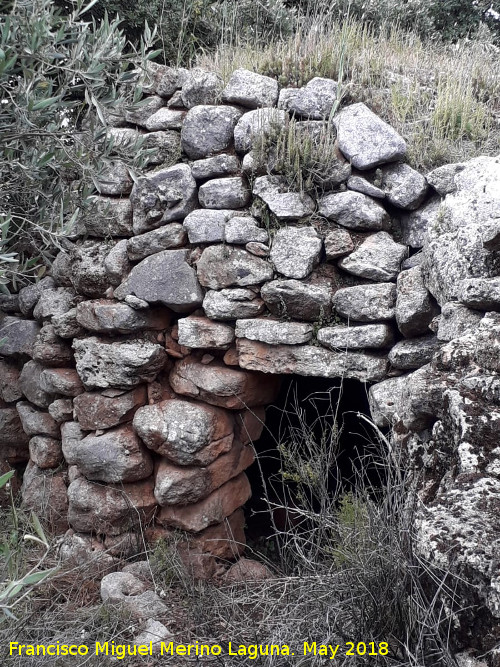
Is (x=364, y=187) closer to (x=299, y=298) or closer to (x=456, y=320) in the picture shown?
(x=299, y=298)

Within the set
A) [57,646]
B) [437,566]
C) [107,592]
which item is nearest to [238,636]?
[57,646]

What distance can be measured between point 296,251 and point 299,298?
11.3 inches

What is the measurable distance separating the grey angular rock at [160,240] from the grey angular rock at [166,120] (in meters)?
0.78

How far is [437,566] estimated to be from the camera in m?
2.21

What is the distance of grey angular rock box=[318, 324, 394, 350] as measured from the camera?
3932 millimetres

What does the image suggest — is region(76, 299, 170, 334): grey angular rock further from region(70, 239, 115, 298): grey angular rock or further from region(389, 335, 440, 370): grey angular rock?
region(389, 335, 440, 370): grey angular rock

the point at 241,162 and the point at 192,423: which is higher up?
the point at 241,162

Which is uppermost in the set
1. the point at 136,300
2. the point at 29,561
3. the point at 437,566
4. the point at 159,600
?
the point at 437,566

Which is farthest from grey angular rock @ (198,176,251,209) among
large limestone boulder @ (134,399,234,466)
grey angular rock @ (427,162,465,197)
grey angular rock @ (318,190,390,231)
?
large limestone boulder @ (134,399,234,466)

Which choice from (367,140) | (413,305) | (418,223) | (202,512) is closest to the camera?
(413,305)

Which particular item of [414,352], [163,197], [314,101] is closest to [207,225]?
[163,197]

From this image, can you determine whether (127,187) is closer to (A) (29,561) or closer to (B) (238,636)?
(A) (29,561)

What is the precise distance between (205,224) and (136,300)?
2.11 ft

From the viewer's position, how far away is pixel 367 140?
14.0 ft
